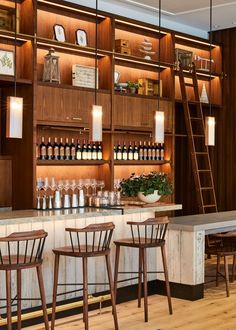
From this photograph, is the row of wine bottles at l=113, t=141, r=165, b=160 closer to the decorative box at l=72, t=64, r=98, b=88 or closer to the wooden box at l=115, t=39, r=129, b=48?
the decorative box at l=72, t=64, r=98, b=88

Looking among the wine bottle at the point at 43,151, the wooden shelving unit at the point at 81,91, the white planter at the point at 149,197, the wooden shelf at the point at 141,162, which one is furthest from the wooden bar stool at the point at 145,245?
the wooden shelf at the point at 141,162

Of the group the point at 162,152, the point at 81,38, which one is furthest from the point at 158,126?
the point at 162,152

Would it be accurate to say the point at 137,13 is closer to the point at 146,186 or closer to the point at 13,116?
the point at 146,186

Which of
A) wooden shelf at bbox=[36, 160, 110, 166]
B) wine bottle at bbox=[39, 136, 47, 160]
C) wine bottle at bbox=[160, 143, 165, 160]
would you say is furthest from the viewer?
wine bottle at bbox=[160, 143, 165, 160]

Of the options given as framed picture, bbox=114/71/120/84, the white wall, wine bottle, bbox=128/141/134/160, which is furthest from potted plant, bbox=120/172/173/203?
the white wall

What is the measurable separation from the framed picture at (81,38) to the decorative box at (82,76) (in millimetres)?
314

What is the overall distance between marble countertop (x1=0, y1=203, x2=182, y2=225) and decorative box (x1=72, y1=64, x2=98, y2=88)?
192 centimetres

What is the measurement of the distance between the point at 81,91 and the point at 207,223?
2287mm

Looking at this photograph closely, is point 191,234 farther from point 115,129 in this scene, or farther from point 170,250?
point 115,129

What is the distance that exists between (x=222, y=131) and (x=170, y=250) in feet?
12.1

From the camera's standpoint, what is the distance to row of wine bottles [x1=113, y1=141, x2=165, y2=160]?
7914 millimetres

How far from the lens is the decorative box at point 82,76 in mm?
7136

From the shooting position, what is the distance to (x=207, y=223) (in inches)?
239

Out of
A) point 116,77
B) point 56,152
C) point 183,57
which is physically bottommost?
point 56,152
